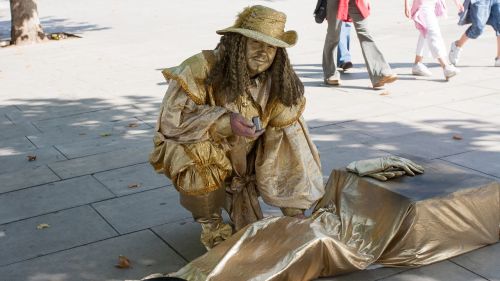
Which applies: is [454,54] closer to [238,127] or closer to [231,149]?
[231,149]

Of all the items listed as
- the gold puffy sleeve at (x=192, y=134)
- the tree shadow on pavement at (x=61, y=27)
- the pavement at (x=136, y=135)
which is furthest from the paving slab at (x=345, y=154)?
the tree shadow on pavement at (x=61, y=27)

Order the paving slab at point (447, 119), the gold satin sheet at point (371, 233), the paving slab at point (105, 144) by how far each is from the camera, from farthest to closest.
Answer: the paving slab at point (447, 119) < the paving slab at point (105, 144) < the gold satin sheet at point (371, 233)

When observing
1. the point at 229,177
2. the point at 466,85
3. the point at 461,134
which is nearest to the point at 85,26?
the point at 466,85

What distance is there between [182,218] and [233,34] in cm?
137

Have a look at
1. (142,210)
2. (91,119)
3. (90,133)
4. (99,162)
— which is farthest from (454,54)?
(142,210)

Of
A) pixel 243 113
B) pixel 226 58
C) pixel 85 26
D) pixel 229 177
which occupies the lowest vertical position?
pixel 85 26

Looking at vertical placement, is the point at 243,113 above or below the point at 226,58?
below

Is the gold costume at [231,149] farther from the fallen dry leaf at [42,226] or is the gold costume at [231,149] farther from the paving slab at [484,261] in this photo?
the fallen dry leaf at [42,226]

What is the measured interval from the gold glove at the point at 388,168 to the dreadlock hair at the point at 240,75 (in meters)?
0.58

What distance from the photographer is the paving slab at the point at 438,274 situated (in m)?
4.15

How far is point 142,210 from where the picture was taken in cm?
536

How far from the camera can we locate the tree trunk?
12602 millimetres

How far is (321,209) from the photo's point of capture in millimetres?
4855

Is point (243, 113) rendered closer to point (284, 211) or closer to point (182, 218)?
point (284, 211)
